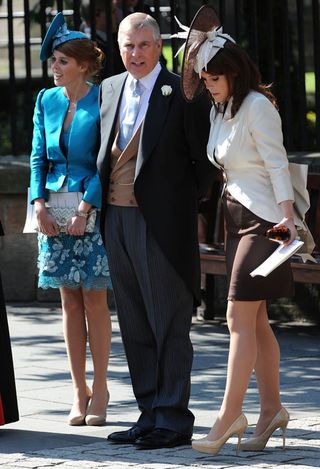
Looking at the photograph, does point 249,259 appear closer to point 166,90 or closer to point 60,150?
point 166,90

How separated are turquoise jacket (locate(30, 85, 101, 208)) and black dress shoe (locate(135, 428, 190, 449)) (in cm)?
120

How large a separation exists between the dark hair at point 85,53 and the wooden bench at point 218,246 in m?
2.82

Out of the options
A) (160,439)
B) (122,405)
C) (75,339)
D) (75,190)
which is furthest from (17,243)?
(160,439)

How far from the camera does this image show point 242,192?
18.5 feet

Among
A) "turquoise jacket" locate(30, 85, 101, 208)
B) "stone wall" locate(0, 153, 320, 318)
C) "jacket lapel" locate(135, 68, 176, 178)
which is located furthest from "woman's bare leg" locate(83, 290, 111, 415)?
"stone wall" locate(0, 153, 320, 318)

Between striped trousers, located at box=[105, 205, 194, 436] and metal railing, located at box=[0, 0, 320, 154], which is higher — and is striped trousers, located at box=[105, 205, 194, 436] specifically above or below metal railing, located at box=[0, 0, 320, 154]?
below

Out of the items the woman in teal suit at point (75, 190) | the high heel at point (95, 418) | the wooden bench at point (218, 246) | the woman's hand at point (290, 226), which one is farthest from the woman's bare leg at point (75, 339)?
the wooden bench at point (218, 246)

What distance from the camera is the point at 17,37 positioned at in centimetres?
1734

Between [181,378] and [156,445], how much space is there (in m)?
0.33

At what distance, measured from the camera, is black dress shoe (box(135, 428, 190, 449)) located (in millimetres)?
5801

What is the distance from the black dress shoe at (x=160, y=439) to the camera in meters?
5.80

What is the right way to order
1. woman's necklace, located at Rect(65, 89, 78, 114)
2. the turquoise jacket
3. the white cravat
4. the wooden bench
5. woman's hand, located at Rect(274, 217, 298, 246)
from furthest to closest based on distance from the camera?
1. the wooden bench
2. woman's necklace, located at Rect(65, 89, 78, 114)
3. the turquoise jacket
4. the white cravat
5. woman's hand, located at Rect(274, 217, 298, 246)

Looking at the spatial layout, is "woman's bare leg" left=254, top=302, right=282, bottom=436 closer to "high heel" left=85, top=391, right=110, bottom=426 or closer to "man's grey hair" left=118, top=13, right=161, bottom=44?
"high heel" left=85, top=391, right=110, bottom=426

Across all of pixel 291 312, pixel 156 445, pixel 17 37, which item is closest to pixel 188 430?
pixel 156 445
